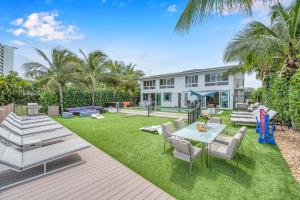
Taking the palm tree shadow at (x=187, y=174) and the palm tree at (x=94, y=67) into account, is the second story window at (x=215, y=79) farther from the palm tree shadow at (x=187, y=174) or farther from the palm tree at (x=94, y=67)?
the palm tree shadow at (x=187, y=174)

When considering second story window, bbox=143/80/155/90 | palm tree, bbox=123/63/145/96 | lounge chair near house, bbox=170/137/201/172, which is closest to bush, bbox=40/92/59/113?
palm tree, bbox=123/63/145/96

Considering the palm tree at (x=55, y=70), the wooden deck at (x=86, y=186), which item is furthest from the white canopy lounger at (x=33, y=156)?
the palm tree at (x=55, y=70)

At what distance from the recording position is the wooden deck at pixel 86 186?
3002 millimetres

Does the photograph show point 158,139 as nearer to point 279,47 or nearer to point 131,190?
point 131,190

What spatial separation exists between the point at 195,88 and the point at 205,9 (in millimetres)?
21178

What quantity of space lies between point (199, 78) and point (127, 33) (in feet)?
45.0

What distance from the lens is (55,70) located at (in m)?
14.5

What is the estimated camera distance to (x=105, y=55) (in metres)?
18.3

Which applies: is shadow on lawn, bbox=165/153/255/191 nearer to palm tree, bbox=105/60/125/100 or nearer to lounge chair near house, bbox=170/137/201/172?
lounge chair near house, bbox=170/137/201/172

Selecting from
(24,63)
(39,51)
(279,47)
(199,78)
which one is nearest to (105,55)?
→ (39,51)

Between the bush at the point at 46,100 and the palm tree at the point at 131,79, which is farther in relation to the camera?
the palm tree at the point at 131,79

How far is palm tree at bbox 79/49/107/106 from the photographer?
17.3 metres

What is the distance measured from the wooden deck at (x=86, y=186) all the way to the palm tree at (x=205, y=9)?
3.37m

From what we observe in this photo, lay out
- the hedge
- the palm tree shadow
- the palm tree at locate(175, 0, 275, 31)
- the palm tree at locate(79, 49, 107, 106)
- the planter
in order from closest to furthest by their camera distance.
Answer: the palm tree at locate(175, 0, 275, 31)
the palm tree shadow
the planter
the hedge
the palm tree at locate(79, 49, 107, 106)
